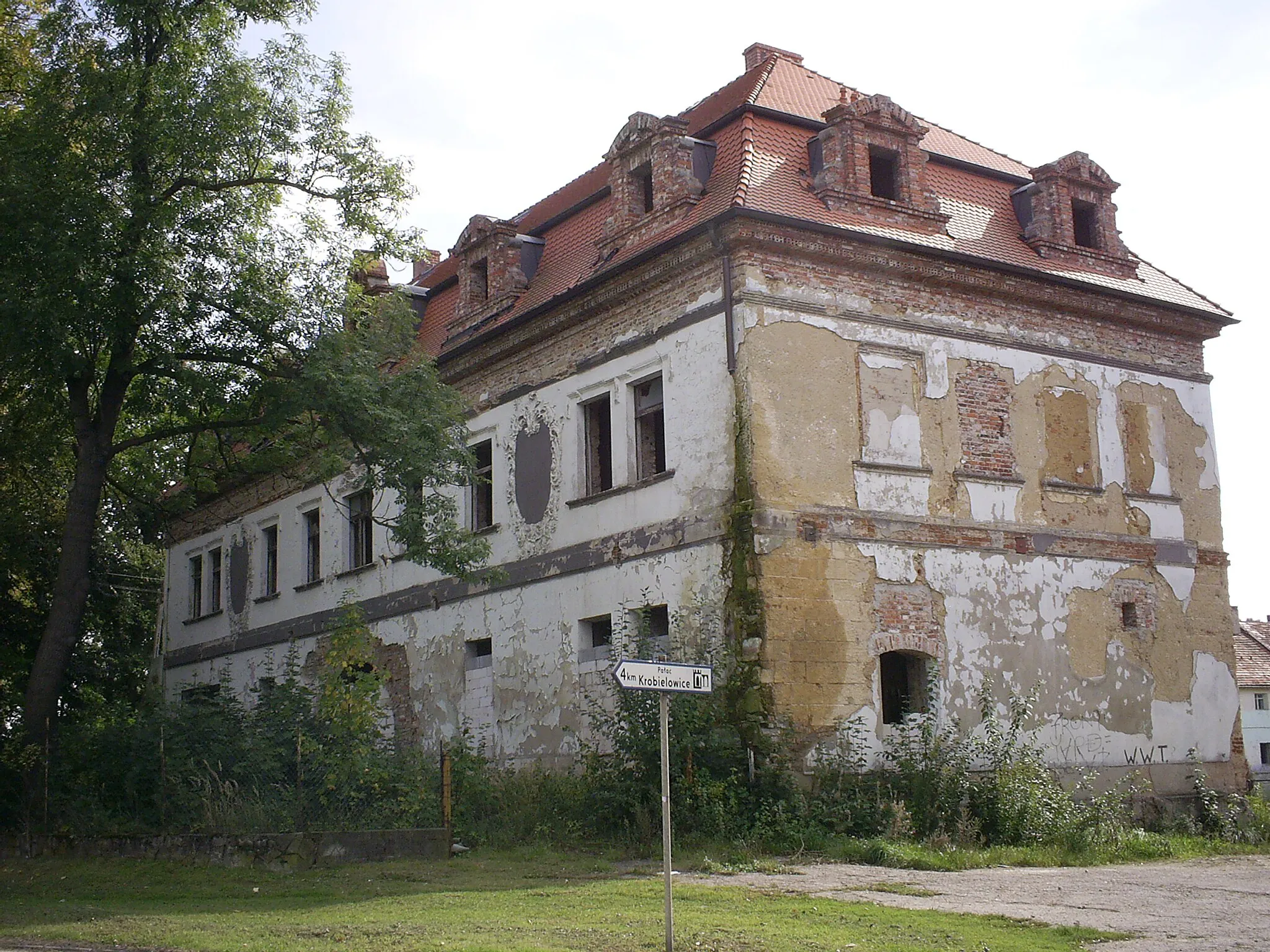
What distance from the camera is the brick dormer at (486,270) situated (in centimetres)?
2108

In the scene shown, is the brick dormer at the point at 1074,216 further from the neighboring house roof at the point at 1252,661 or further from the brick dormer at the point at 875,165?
the neighboring house roof at the point at 1252,661

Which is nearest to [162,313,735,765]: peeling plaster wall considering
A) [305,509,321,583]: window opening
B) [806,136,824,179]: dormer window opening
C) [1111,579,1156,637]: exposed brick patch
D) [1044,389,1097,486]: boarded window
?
[305,509,321,583]: window opening

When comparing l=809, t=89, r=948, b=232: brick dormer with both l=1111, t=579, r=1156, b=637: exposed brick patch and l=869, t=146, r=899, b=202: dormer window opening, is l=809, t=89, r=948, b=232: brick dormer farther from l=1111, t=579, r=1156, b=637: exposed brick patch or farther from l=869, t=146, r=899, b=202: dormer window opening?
l=1111, t=579, r=1156, b=637: exposed brick patch

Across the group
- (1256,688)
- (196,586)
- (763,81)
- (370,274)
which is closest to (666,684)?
(763,81)

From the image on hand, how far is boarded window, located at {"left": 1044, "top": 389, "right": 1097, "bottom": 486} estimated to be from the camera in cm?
1852

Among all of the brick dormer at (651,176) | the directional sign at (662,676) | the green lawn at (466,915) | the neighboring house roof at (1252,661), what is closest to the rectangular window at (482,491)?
the brick dormer at (651,176)

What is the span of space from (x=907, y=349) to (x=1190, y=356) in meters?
5.68

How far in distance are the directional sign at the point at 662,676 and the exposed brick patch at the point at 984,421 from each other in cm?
981

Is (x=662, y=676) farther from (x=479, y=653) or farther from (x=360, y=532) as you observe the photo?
(x=360, y=532)

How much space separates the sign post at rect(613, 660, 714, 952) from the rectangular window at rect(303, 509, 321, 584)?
18621mm

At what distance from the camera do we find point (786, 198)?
17156mm

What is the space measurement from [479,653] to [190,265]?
7.15 m

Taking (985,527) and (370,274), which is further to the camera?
(370,274)

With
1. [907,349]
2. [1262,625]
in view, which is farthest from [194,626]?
[1262,625]
